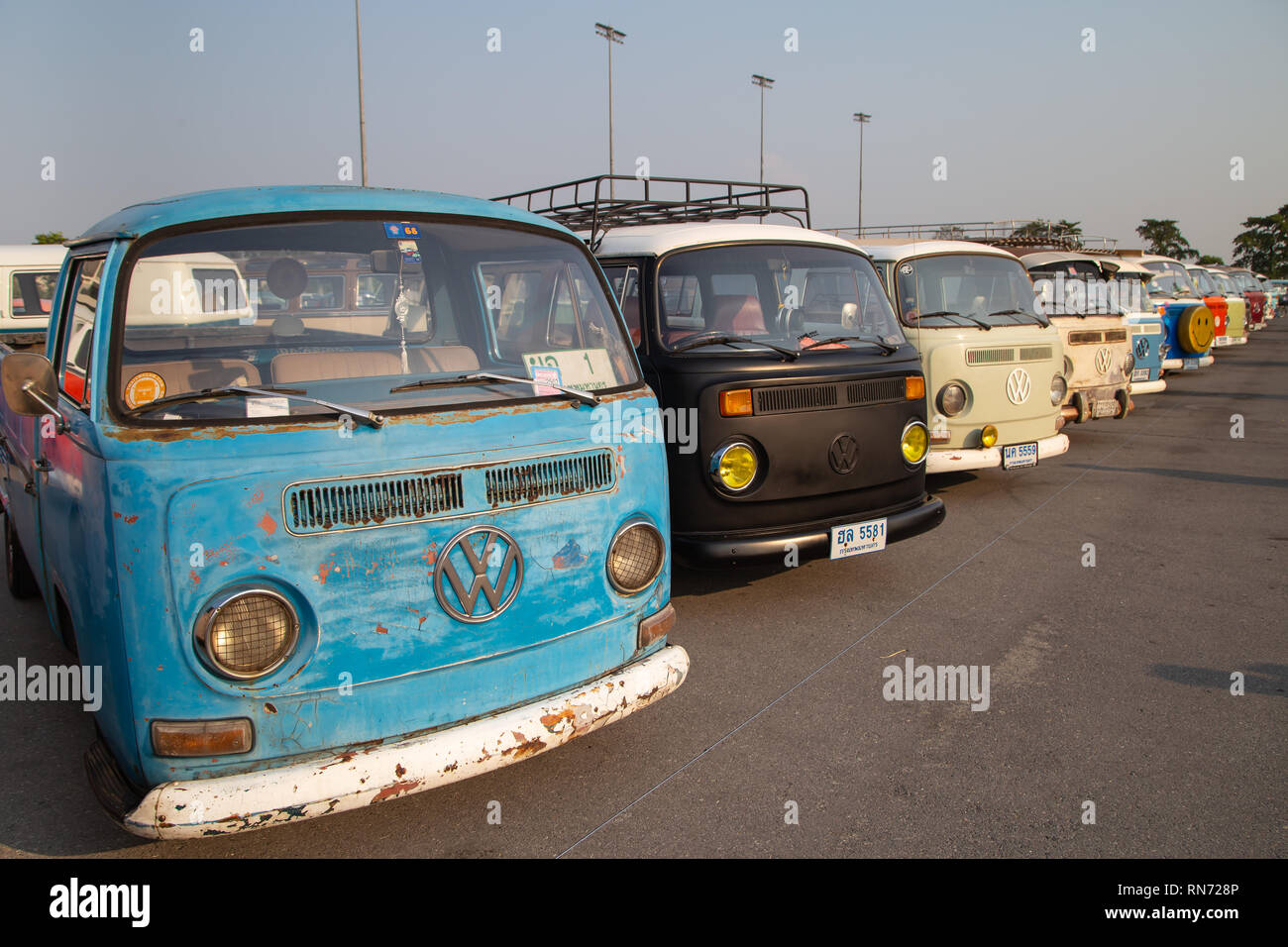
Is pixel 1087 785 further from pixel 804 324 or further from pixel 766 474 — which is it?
pixel 804 324

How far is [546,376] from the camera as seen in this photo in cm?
342

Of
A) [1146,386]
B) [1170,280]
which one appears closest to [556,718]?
[1146,386]

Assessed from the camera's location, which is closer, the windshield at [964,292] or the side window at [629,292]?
the side window at [629,292]

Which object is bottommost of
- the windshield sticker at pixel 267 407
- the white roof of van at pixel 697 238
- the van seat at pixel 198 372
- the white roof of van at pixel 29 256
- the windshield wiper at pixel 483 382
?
the windshield sticker at pixel 267 407

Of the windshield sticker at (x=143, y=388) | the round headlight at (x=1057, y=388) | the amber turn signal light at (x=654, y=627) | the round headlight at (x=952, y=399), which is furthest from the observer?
the round headlight at (x=1057, y=388)

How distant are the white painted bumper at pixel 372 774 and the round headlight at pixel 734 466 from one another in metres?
1.97

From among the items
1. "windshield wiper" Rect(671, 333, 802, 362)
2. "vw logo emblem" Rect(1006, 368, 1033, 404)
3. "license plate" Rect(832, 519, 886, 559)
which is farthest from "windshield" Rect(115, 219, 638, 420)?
"vw logo emblem" Rect(1006, 368, 1033, 404)

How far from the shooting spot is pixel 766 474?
505 cm

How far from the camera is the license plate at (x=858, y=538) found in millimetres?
5180

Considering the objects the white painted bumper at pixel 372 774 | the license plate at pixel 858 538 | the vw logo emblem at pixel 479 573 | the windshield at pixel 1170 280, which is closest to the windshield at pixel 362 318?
the vw logo emblem at pixel 479 573

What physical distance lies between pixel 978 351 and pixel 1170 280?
1306 cm
